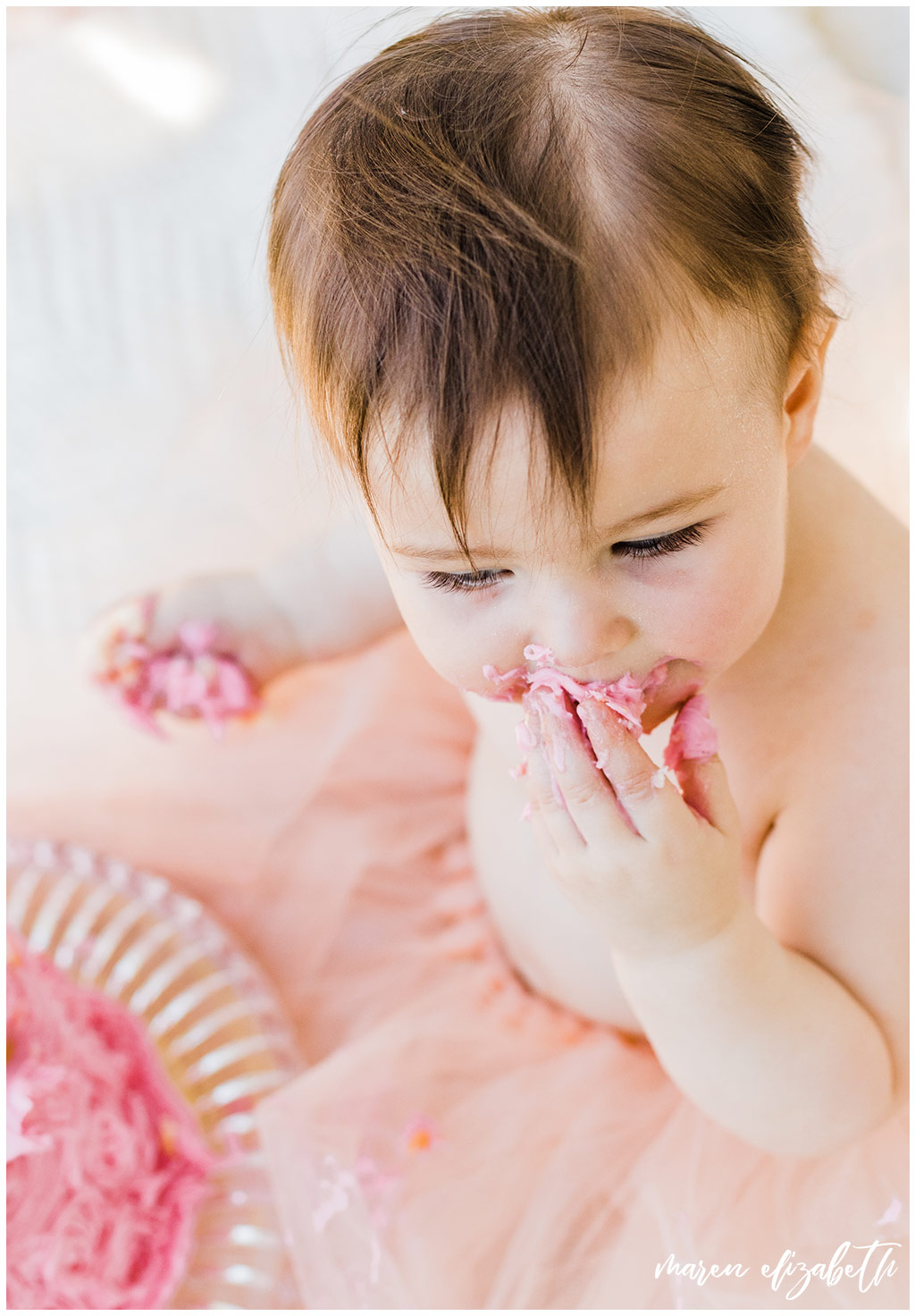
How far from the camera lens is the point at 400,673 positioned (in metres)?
1.17

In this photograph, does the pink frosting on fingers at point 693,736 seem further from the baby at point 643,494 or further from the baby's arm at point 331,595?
the baby's arm at point 331,595

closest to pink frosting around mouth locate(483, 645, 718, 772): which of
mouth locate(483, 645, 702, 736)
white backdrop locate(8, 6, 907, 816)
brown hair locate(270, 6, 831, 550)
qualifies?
mouth locate(483, 645, 702, 736)

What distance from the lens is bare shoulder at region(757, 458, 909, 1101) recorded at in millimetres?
760

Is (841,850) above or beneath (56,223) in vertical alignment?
beneath

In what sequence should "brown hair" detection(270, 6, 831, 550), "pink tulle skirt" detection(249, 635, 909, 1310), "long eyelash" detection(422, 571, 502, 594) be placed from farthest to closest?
"pink tulle skirt" detection(249, 635, 909, 1310), "long eyelash" detection(422, 571, 502, 594), "brown hair" detection(270, 6, 831, 550)

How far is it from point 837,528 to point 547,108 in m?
0.39

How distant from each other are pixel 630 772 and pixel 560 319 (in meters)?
0.27

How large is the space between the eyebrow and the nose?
0.12ft

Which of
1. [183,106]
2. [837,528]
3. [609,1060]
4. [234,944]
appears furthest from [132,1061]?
[183,106]

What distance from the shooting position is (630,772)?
66 cm

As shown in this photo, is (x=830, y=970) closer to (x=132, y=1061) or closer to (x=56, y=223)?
(x=132, y=1061)

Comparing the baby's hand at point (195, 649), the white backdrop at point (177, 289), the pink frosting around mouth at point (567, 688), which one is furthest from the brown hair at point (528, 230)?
the baby's hand at point (195, 649)

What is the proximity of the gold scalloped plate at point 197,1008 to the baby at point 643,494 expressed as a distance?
1.32ft

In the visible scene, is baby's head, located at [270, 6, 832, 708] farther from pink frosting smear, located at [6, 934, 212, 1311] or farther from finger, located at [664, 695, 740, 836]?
pink frosting smear, located at [6, 934, 212, 1311]
